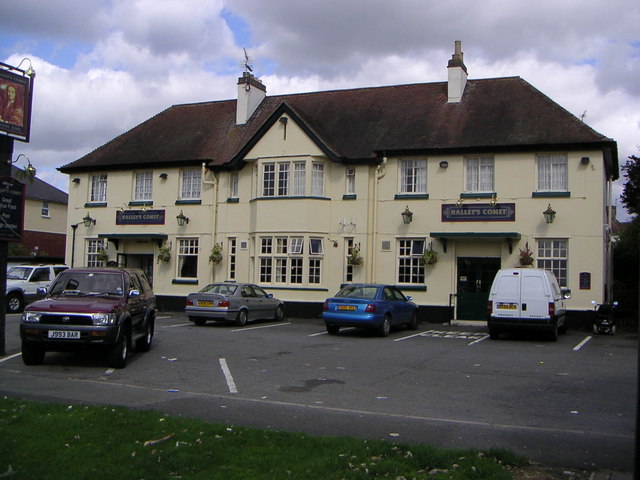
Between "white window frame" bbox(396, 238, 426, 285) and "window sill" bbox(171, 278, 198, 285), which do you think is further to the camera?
"window sill" bbox(171, 278, 198, 285)

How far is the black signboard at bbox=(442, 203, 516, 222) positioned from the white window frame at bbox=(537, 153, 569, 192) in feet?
4.18

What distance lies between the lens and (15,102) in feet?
44.8

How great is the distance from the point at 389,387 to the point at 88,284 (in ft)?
21.3

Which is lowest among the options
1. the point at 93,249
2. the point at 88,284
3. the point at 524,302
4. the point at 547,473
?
the point at 547,473

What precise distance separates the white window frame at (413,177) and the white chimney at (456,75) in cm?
332

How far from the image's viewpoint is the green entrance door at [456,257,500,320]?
23.9 m

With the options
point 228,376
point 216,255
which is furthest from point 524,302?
point 216,255

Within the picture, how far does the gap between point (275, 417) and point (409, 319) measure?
44.1 ft

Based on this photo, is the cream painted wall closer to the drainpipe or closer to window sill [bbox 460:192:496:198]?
the drainpipe

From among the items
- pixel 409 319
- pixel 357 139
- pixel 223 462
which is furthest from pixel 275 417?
pixel 357 139

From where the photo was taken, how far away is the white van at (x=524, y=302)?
18188 mm

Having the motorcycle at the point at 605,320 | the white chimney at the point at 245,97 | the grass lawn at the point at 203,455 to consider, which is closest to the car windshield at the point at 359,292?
the motorcycle at the point at 605,320

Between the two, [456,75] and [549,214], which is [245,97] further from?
[549,214]

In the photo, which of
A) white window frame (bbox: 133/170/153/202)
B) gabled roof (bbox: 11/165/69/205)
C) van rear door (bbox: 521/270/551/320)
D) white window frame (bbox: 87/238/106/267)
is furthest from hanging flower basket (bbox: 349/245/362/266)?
gabled roof (bbox: 11/165/69/205)
